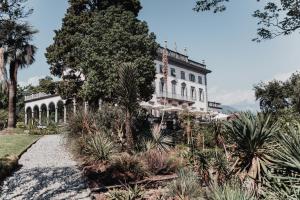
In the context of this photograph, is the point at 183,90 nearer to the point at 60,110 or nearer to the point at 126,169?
the point at 60,110

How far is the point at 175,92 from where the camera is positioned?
5972 centimetres

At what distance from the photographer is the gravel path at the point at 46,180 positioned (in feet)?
44.4

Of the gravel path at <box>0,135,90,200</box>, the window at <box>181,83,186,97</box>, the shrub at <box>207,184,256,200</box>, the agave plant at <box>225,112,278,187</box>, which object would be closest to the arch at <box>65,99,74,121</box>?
the gravel path at <box>0,135,90,200</box>

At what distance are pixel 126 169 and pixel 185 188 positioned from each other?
4464 mm

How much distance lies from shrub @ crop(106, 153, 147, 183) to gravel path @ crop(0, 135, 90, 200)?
1154 mm

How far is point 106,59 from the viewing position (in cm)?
3088

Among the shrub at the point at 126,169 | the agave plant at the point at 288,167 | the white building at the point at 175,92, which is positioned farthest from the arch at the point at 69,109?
the white building at the point at 175,92

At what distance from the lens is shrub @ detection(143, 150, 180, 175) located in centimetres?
1634

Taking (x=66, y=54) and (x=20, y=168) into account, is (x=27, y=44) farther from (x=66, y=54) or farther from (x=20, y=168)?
(x=20, y=168)

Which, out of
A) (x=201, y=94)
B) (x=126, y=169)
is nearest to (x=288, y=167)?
(x=126, y=169)

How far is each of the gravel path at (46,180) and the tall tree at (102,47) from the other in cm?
987

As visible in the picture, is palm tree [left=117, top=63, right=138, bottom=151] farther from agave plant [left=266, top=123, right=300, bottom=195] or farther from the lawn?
agave plant [left=266, top=123, right=300, bottom=195]

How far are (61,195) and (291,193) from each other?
8.63 meters

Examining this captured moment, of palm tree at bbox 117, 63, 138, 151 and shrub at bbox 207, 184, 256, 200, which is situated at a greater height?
palm tree at bbox 117, 63, 138, 151
